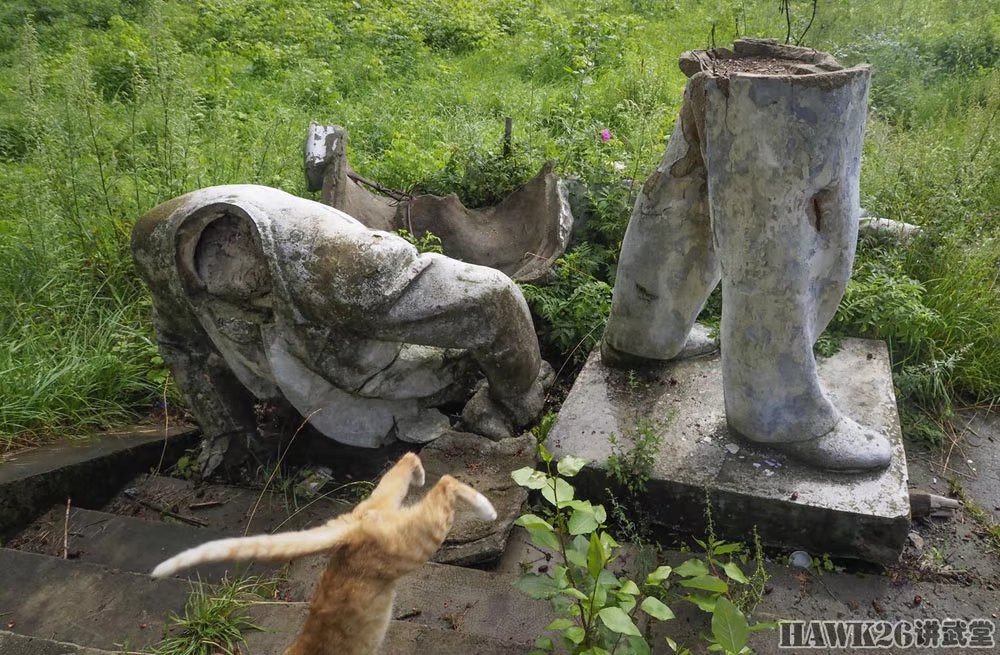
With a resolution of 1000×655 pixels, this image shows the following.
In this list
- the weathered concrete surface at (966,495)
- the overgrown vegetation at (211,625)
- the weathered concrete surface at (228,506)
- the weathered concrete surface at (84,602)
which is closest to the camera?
the overgrown vegetation at (211,625)

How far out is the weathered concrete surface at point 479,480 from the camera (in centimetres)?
248

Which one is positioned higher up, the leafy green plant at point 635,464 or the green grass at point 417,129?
the green grass at point 417,129

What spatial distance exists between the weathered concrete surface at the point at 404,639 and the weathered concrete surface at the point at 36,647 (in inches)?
14.1

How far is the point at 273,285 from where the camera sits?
8.27 feet

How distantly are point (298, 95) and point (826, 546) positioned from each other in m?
5.85

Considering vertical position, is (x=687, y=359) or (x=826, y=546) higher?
(x=687, y=359)

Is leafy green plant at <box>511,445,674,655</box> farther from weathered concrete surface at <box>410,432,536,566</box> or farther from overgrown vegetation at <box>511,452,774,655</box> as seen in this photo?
weathered concrete surface at <box>410,432,536,566</box>

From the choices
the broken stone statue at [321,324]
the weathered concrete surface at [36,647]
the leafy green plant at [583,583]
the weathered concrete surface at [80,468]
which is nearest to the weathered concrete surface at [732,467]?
the broken stone statue at [321,324]

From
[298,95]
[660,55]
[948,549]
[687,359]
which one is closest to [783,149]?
[687,359]

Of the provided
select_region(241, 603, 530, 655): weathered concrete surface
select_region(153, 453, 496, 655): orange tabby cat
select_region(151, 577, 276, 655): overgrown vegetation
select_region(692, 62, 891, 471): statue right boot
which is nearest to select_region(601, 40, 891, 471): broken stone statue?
select_region(692, 62, 891, 471): statue right boot

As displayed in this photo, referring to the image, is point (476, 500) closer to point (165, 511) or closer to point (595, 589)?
point (595, 589)

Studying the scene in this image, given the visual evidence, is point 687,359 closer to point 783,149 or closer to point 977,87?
point 783,149

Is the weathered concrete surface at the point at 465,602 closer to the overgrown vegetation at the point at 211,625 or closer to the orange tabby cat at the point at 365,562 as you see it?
the overgrown vegetation at the point at 211,625

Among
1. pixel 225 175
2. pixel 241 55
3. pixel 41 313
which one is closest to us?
pixel 41 313
